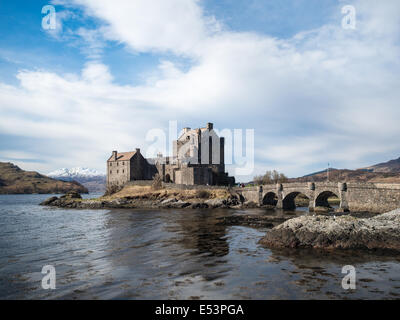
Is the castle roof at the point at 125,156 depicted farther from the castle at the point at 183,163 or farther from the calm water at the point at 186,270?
the calm water at the point at 186,270

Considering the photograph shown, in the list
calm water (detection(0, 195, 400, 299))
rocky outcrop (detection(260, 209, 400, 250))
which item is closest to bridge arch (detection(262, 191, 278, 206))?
calm water (detection(0, 195, 400, 299))

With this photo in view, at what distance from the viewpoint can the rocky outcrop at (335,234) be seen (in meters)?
17.1

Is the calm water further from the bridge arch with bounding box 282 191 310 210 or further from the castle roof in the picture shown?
the castle roof

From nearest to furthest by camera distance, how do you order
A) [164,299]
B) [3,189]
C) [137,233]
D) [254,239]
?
[164,299] < [254,239] < [137,233] < [3,189]

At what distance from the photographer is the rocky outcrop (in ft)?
56.1

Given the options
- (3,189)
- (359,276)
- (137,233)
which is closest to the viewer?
(359,276)

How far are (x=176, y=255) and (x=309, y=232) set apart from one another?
908cm

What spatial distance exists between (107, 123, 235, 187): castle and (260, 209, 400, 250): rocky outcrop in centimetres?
5092

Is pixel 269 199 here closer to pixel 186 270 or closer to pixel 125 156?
pixel 125 156

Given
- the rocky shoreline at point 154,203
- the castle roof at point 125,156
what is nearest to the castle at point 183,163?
the castle roof at point 125,156
